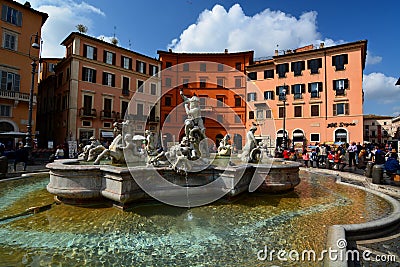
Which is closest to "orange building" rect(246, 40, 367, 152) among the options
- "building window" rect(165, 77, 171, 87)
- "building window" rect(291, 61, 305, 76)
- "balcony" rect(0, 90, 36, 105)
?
"building window" rect(291, 61, 305, 76)

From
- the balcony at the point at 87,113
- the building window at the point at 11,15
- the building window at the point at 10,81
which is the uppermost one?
the building window at the point at 11,15

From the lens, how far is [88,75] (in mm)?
28562

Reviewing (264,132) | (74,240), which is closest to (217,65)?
(264,132)

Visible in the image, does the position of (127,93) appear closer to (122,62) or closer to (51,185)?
(122,62)

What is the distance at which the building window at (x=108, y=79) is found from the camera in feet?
100

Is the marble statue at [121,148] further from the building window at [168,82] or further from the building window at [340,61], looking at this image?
the building window at [168,82]

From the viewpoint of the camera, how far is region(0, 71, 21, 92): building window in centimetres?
2255

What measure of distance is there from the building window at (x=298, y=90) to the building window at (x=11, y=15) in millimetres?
34578

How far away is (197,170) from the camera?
18.5 ft

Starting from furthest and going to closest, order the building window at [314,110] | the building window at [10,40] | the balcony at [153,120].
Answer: the balcony at [153,120] → the building window at [314,110] → the building window at [10,40]

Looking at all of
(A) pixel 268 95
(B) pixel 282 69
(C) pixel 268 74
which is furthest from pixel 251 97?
(B) pixel 282 69

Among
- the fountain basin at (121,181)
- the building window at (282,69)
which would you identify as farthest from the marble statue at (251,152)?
the building window at (282,69)

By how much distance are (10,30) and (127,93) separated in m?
14.2

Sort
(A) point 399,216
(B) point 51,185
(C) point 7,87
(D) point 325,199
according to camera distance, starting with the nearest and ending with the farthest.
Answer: (A) point 399,216 → (B) point 51,185 → (D) point 325,199 → (C) point 7,87
